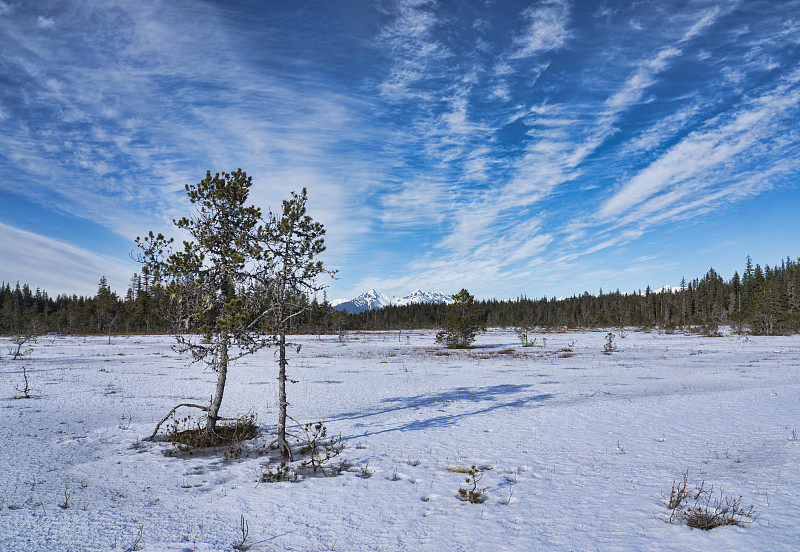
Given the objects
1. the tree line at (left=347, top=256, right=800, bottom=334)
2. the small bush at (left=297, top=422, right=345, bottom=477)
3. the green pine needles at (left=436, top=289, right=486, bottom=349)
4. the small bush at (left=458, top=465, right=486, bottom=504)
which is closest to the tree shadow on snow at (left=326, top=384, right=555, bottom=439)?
the small bush at (left=297, top=422, right=345, bottom=477)

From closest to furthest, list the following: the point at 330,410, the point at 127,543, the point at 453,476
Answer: the point at 127,543
the point at 453,476
the point at 330,410

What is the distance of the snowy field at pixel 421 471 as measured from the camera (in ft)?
19.4

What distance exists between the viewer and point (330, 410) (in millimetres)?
15031

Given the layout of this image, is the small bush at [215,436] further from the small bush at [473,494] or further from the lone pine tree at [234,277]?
the small bush at [473,494]

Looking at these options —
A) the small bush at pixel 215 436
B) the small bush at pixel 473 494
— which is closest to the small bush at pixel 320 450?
the small bush at pixel 215 436

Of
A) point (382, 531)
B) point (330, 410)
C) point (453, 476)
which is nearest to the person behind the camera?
point (382, 531)

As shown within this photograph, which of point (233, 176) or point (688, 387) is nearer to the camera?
point (233, 176)

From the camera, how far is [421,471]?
8680mm

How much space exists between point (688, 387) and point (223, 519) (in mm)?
20175

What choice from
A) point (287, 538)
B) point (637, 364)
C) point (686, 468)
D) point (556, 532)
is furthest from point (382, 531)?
point (637, 364)

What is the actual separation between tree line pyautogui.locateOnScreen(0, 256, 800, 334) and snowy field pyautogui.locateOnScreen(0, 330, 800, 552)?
113ft

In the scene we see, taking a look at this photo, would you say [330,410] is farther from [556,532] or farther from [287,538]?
[556,532]

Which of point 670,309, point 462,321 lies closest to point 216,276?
point 462,321

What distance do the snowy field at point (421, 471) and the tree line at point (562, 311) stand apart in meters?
34.5
